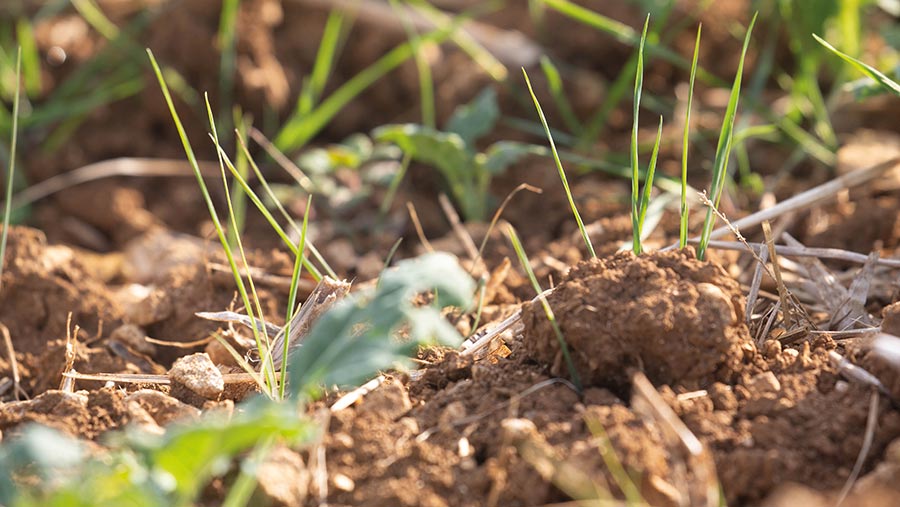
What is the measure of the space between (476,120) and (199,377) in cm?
99

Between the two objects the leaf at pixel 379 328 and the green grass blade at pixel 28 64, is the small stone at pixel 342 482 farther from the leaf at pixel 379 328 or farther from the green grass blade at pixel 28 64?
the green grass blade at pixel 28 64

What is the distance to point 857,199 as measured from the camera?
1.94 metres

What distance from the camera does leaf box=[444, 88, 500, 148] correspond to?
209 centimetres

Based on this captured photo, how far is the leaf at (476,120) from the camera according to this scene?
2.09 meters

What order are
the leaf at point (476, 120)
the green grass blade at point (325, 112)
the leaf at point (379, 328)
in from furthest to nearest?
the green grass blade at point (325, 112) < the leaf at point (476, 120) < the leaf at point (379, 328)

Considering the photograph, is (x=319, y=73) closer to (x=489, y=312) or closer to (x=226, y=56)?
(x=226, y=56)

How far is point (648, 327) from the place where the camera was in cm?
118

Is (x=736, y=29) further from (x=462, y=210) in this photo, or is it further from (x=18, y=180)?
(x=18, y=180)

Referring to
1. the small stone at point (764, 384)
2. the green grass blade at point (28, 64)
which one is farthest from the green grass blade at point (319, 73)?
the small stone at point (764, 384)

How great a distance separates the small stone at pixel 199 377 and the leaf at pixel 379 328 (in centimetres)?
32

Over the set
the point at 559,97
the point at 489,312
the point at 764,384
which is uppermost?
the point at 559,97

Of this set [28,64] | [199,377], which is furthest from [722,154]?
[28,64]

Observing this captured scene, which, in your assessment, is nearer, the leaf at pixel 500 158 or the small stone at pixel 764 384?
the small stone at pixel 764 384

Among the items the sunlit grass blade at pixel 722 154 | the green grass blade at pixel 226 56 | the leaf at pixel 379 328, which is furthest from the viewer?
the green grass blade at pixel 226 56
